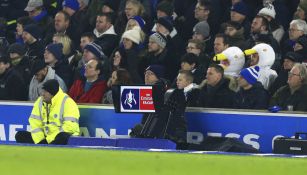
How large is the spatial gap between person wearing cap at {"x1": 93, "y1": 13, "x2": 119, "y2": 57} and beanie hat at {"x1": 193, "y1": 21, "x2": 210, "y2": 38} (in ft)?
5.37

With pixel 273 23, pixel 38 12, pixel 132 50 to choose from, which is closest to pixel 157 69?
pixel 132 50

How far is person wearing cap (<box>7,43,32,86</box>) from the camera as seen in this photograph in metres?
18.2

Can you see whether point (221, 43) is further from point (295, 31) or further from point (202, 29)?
point (295, 31)

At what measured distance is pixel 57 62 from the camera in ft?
59.2

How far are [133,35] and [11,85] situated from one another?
1966 mm

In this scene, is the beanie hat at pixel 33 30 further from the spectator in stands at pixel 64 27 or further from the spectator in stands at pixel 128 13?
the spectator in stands at pixel 128 13

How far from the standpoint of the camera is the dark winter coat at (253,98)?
15.7 meters

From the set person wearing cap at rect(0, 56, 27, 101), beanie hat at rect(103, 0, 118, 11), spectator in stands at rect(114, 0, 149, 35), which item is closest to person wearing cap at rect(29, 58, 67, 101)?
person wearing cap at rect(0, 56, 27, 101)

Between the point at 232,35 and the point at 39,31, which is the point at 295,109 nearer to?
the point at 232,35

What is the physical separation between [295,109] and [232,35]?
1.92 metres

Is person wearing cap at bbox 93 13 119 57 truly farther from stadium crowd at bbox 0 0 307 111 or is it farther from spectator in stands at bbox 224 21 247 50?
spectator in stands at bbox 224 21 247 50

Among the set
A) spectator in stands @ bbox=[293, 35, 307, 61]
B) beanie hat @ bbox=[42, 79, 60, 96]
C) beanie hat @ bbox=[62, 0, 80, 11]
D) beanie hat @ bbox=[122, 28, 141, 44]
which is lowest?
beanie hat @ bbox=[42, 79, 60, 96]

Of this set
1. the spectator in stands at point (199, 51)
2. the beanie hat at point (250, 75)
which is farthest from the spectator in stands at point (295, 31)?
the beanie hat at point (250, 75)

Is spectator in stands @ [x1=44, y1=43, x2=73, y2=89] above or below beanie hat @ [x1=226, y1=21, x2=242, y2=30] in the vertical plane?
below
